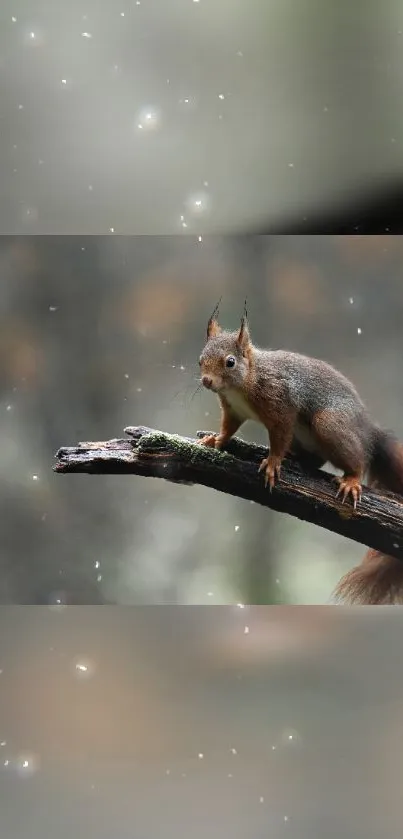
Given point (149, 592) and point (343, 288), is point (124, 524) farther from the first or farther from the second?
point (343, 288)

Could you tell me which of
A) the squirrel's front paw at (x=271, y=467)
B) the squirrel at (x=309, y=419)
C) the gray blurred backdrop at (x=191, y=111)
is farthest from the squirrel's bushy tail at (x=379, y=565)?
the gray blurred backdrop at (x=191, y=111)

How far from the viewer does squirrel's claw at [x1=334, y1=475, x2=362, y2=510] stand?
182cm

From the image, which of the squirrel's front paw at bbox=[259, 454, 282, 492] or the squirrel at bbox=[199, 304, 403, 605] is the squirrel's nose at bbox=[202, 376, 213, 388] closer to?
the squirrel at bbox=[199, 304, 403, 605]

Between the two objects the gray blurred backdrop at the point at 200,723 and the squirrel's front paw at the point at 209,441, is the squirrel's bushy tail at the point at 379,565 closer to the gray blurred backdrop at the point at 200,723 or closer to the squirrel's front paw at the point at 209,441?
the gray blurred backdrop at the point at 200,723

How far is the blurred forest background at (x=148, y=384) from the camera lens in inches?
73.3

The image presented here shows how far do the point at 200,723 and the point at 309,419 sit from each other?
69cm

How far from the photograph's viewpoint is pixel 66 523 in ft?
6.16

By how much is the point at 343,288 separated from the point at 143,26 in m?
0.71

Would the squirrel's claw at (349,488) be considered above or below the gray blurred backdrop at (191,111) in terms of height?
below

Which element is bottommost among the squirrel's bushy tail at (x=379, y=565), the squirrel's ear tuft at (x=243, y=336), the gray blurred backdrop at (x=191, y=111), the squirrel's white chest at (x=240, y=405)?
the squirrel's bushy tail at (x=379, y=565)

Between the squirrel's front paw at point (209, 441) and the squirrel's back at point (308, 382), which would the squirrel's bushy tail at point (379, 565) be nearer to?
the squirrel's back at point (308, 382)

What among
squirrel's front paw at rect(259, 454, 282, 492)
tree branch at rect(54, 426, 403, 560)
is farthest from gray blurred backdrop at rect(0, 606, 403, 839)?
squirrel's front paw at rect(259, 454, 282, 492)

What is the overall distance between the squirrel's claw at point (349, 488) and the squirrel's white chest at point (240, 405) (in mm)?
222

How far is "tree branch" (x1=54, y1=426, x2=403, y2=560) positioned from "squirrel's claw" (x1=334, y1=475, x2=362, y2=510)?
0.5 inches
